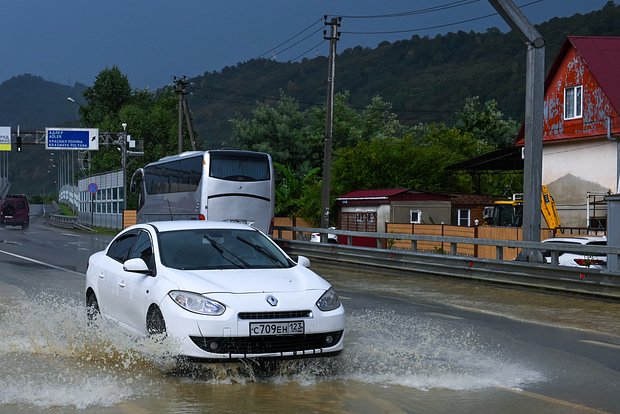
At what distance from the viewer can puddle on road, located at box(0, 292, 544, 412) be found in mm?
7352

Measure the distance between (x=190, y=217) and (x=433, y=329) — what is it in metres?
22.5

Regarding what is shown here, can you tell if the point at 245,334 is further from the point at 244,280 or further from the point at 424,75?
the point at 424,75

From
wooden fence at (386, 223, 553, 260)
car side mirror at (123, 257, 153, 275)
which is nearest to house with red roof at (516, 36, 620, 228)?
wooden fence at (386, 223, 553, 260)

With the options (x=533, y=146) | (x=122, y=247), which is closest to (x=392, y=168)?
(x=533, y=146)

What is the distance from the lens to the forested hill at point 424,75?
130875 millimetres

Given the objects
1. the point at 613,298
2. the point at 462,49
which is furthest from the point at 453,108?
the point at 613,298

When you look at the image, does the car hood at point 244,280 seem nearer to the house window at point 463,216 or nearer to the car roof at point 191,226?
the car roof at point 191,226

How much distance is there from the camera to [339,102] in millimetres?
75250

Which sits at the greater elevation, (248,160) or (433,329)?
(248,160)

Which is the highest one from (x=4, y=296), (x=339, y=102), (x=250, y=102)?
(x=250, y=102)

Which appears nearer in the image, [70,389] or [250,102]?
[70,389]

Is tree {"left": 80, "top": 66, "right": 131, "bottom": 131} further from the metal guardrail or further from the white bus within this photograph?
the metal guardrail

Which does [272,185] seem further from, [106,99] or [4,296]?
[106,99]

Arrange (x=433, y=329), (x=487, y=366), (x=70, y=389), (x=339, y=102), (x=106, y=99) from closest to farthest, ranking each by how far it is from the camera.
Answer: (x=70, y=389), (x=487, y=366), (x=433, y=329), (x=339, y=102), (x=106, y=99)
